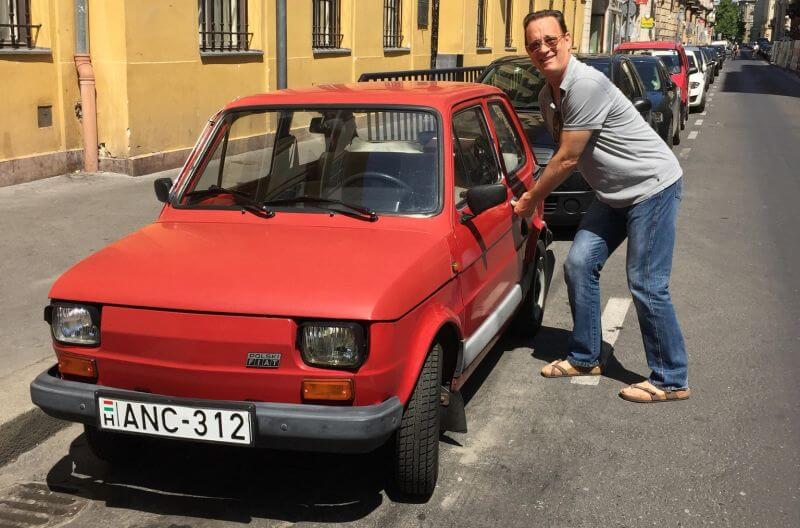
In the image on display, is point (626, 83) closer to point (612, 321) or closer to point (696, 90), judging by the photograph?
point (612, 321)

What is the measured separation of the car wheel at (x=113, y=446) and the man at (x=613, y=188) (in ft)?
7.22

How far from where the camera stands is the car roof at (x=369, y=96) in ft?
15.6

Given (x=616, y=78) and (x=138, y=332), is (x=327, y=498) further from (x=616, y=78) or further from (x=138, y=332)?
(x=616, y=78)

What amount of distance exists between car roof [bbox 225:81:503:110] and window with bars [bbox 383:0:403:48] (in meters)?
15.0

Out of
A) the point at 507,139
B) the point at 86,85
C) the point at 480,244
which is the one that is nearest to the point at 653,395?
the point at 480,244

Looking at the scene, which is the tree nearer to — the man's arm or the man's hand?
the man's hand

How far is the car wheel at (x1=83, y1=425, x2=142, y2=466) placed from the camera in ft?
13.5

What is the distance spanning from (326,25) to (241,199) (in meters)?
12.9

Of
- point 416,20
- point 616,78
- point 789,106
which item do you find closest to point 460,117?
point 616,78

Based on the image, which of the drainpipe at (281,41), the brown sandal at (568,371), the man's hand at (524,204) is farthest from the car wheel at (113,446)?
the drainpipe at (281,41)

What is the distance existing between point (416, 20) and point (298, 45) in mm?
5861

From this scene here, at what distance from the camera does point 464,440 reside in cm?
453

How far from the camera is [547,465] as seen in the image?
14.0 ft

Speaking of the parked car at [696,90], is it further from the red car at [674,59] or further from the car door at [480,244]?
the car door at [480,244]
